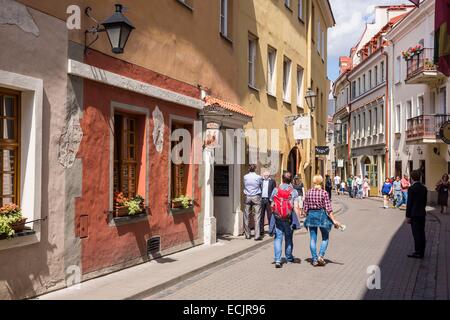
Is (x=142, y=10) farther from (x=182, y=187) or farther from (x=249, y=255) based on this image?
(x=249, y=255)

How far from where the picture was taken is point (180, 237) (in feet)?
37.6

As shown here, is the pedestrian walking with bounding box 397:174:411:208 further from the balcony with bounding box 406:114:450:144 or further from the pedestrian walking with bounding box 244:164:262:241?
the pedestrian walking with bounding box 244:164:262:241

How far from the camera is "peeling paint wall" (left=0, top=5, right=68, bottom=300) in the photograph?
21.7 ft

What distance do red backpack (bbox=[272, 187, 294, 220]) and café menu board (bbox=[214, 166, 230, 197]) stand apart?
179 inches

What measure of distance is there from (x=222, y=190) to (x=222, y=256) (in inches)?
161

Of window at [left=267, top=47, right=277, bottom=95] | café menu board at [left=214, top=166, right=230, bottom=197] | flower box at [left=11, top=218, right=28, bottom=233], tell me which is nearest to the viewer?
flower box at [left=11, top=218, right=28, bottom=233]

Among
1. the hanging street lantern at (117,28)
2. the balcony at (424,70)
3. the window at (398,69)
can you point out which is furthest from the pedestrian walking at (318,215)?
the window at (398,69)

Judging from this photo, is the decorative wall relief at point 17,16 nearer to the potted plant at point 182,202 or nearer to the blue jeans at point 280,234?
the potted plant at point 182,202

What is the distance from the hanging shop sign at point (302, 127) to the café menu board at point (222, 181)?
558 cm

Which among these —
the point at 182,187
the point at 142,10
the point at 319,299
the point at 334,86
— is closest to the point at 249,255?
the point at 182,187

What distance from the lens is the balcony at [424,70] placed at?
29.6 m

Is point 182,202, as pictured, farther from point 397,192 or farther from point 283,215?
point 397,192

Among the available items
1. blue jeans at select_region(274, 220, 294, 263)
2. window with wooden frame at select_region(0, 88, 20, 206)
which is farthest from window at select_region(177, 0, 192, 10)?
window with wooden frame at select_region(0, 88, 20, 206)

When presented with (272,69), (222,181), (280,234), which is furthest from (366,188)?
(280,234)
